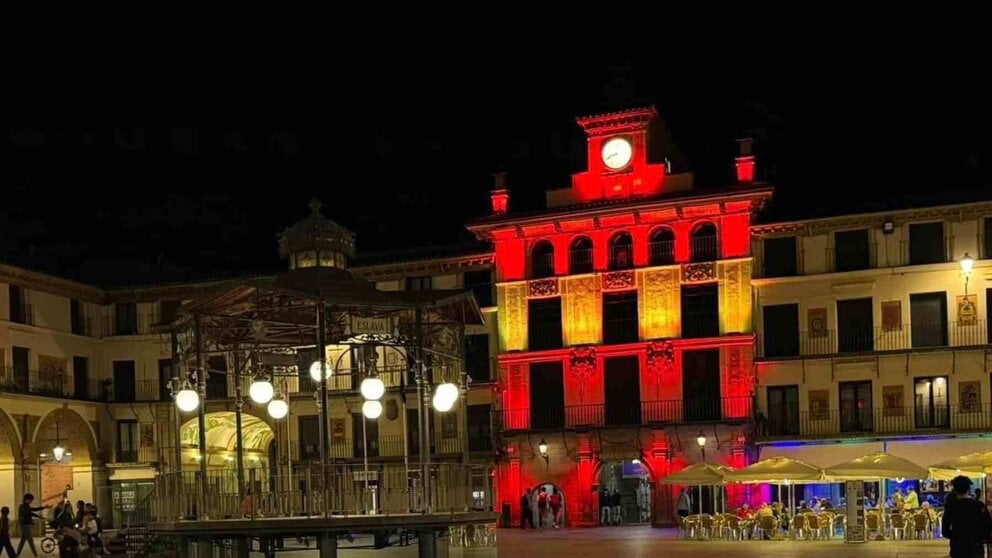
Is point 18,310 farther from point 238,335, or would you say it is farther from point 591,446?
point 238,335

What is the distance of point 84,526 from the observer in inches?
1282

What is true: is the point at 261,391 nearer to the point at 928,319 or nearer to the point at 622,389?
the point at 622,389

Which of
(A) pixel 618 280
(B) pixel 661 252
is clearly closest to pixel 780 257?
(B) pixel 661 252

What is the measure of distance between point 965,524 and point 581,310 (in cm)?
3642

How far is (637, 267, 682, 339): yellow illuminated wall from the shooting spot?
52.2m

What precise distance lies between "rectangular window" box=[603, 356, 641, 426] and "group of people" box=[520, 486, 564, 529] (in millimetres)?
3756

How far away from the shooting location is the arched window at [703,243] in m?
51.9

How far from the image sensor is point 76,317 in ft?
194

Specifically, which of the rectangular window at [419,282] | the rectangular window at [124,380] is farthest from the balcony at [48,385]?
the rectangular window at [419,282]

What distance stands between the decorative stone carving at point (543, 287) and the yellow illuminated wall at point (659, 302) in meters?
3.39

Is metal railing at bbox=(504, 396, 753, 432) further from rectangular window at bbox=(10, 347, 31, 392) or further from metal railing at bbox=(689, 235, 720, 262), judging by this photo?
rectangular window at bbox=(10, 347, 31, 392)

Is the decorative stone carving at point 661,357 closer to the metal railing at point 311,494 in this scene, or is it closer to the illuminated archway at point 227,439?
the illuminated archway at point 227,439

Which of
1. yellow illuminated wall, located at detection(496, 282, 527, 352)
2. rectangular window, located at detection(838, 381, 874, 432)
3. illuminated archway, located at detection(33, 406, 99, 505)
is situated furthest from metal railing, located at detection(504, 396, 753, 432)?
illuminated archway, located at detection(33, 406, 99, 505)

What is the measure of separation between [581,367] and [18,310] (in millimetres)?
22299
